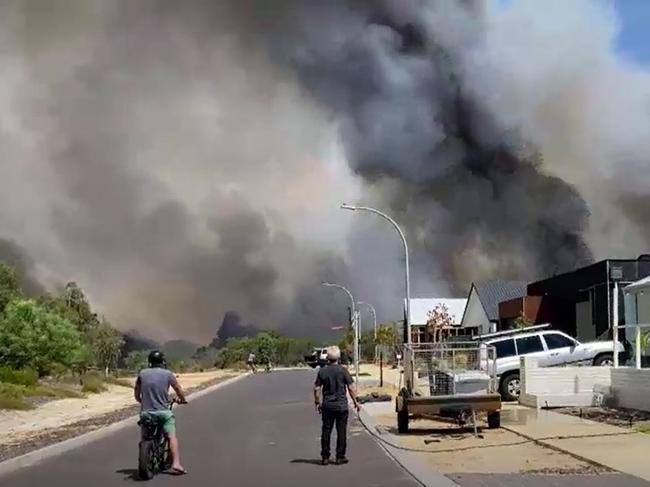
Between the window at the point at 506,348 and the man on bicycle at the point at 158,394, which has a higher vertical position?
the window at the point at 506,348

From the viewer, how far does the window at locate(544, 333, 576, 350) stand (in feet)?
102

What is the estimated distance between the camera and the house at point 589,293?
1933 inches

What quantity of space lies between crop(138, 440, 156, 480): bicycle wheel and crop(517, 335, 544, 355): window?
750 inches

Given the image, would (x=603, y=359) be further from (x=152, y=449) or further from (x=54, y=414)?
(x=152, y=449)

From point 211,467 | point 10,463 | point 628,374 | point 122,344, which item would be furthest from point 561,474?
point 122,344

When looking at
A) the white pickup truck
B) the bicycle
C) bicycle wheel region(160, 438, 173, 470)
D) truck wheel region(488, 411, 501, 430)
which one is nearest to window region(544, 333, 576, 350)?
the white pickup truck

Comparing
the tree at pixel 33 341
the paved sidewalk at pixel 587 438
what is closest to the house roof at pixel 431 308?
the tree at pixel 33 341

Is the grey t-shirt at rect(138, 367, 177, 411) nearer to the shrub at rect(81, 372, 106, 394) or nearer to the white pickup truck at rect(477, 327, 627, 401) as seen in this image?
the white pickup truck at rect(477, 327, 627, 401)

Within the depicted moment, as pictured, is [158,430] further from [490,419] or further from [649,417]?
[649,417]

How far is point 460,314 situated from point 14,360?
48231 mm

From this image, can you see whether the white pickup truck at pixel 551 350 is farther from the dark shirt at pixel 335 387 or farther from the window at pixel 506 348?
the dark shirt at pixel 335 387

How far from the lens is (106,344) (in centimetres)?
8131

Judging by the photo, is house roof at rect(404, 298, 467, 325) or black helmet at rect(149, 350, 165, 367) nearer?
black helmet at rect(149, 350, 165, 367)

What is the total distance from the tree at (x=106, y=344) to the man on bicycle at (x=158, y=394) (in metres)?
64.8
